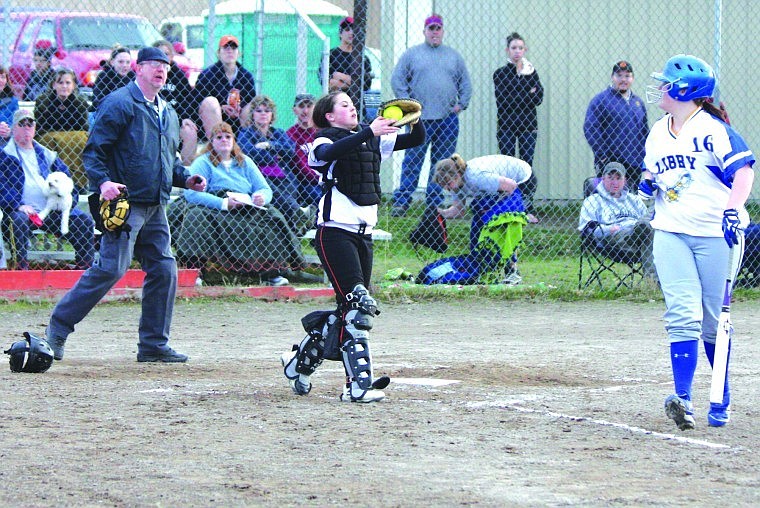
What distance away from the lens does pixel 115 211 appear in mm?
7844

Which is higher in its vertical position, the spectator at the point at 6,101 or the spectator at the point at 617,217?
the spectator at the point at 6,101

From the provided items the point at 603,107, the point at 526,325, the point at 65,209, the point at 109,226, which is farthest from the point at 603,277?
the point at 109,226

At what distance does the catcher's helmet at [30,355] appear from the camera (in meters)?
7.70

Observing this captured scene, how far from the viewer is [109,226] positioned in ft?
25.9

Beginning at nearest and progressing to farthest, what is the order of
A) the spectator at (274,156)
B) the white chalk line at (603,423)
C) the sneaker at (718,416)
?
the white chalk line at (603,423) → the sneaker at (718,416) → the spectator at (274,156)

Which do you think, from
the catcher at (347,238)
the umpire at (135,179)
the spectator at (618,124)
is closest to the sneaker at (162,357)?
the umpire at (135,179)

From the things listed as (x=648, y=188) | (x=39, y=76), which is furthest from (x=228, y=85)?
(x=648, y=188)

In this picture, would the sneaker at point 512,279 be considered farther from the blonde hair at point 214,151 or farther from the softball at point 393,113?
the softball at point 393,113

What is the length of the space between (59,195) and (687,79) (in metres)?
6.96

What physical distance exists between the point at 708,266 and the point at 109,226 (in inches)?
140

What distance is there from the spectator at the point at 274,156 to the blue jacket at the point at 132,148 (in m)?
4.35

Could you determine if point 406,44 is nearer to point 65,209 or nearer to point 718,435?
point 65,209

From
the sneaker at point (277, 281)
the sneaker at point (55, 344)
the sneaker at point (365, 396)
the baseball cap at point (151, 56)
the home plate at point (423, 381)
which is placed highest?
the baseball cap at point (151, 56)

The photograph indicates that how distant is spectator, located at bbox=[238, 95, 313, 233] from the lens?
41.5 ft
